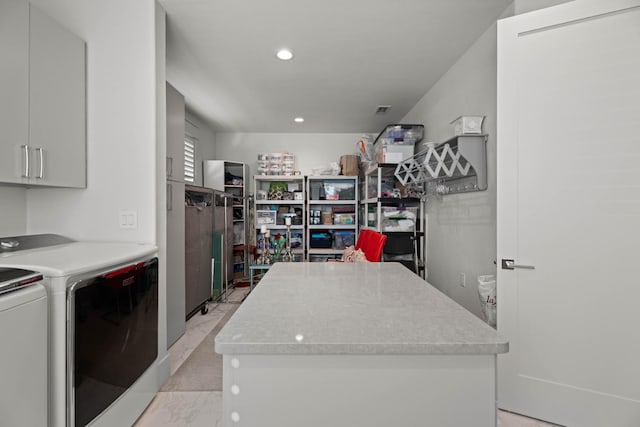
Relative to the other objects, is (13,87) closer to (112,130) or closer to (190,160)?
(112,130)

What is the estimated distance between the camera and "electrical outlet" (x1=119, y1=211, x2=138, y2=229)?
1.89 meters

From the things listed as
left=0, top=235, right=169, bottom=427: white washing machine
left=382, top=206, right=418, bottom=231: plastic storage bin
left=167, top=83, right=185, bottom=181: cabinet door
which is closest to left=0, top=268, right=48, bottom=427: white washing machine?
left=0, top=235, right=169, bottom=427: white washing machine

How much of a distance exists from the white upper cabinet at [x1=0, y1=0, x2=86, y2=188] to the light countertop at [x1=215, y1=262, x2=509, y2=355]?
1445 mm

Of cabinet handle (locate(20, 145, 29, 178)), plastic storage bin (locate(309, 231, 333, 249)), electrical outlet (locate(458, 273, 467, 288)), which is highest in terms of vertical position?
cabinet handle (locate(20, 145, 29, 178))

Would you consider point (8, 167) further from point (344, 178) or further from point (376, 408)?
point (344, 178)

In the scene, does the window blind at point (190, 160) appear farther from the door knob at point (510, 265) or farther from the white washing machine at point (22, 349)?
the door knob at point (510, 265)

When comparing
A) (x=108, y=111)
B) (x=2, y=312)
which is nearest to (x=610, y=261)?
(x=2, y=312)

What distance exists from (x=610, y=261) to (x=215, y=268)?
3.61 meters

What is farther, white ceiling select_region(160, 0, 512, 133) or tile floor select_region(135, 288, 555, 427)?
white ceiling select_region(160, 0, 512, 133)

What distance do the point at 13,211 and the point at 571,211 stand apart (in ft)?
10.7

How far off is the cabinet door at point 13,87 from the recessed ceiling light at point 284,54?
158 cm

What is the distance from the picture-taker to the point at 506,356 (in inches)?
66.5

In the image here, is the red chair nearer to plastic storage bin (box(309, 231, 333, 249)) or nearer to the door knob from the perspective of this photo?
the door knob

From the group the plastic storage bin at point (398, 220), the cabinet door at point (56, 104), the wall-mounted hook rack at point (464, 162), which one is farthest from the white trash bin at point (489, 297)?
the cabinet door at point (56, 104)
